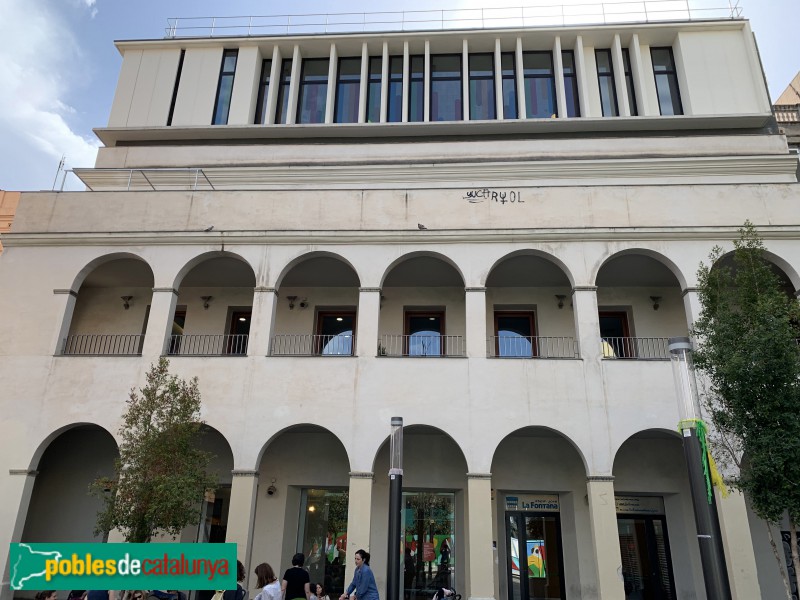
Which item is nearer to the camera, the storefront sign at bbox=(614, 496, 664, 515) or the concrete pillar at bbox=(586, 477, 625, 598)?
the concrete pillar at bbox=(586, 477, 625, 598)

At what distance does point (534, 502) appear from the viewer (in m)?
16.4

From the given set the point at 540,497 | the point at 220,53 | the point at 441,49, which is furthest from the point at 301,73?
the point at 540,497

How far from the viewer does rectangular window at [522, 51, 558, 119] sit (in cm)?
2077

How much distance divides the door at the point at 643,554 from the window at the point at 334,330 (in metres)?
9.01

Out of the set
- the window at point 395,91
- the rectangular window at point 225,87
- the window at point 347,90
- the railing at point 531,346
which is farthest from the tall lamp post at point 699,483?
the rectangular window at point 225,87

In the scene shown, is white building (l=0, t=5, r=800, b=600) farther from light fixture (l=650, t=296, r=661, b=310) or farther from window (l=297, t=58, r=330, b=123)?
window (l=297, t=58, r=330, b=123)

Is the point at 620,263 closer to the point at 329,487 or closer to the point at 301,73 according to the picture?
the point at 329,487

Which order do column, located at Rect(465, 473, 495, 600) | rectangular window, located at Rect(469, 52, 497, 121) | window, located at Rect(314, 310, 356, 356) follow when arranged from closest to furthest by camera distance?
column, located at Rect(465, 473, 495, 600)
window, located at Rect(314, 310, 356, 356)
rectangular window, located at Rect(469, 52, 497, 121)

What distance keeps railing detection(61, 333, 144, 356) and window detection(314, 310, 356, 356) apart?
5.23 metres

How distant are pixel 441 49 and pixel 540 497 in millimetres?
15421

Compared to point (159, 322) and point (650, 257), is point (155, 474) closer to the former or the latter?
point (159, 322)

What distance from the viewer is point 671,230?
15.1 meters

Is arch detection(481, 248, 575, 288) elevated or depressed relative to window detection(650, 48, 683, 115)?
depressed

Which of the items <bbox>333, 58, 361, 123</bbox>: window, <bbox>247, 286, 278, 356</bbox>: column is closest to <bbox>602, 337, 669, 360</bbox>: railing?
<bbox>247, 286, 278, 356</bbox>: column
